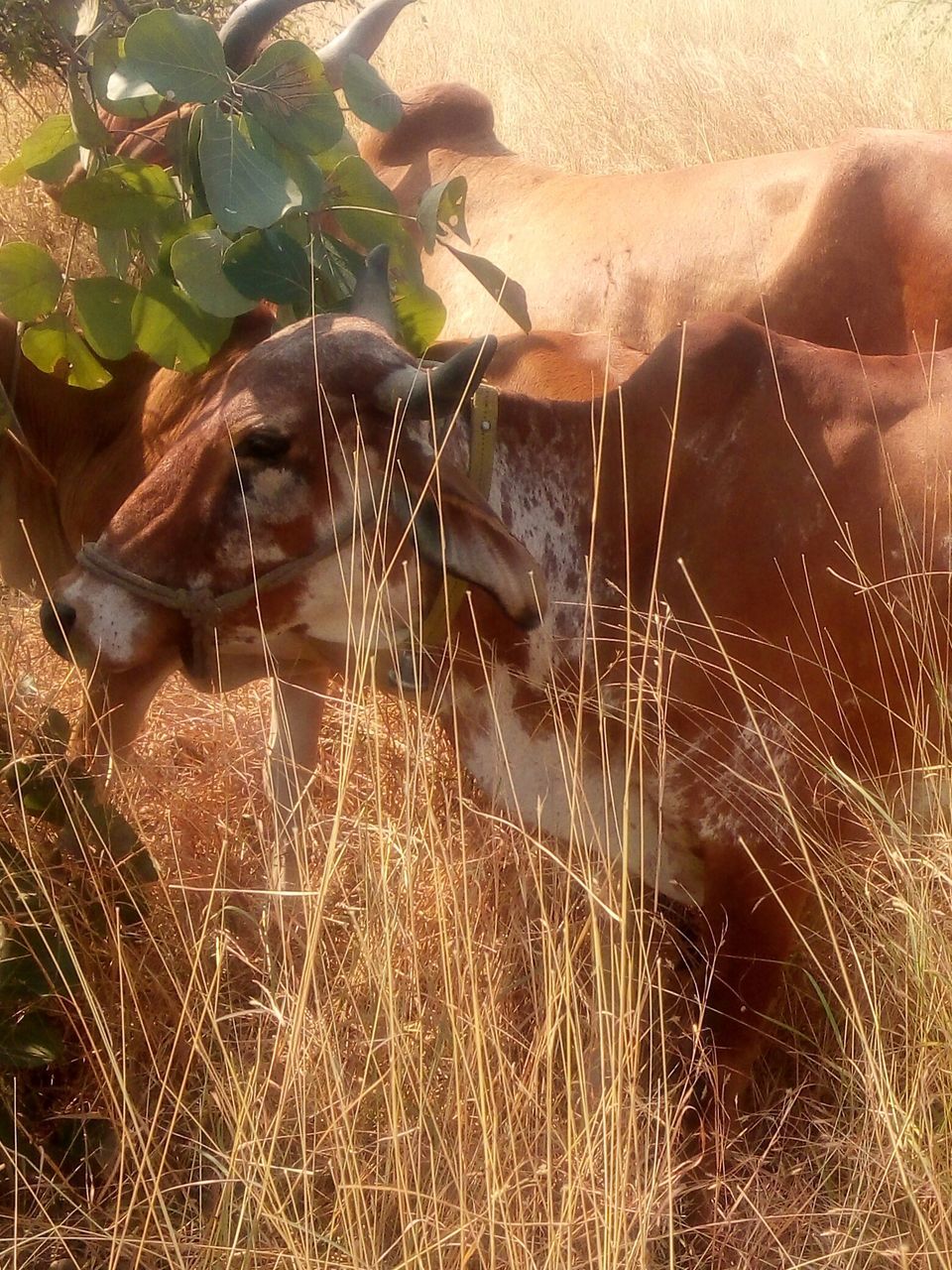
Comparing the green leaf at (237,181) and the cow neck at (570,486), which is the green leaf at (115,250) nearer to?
the green leaf at (237,181)

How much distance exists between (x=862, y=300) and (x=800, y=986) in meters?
2.05

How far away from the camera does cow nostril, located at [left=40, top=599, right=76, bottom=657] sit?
8.60ft

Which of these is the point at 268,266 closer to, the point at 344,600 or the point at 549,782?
the point at 344,600

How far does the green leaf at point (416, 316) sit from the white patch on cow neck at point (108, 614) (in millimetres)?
985

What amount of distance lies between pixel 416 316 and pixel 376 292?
316 mm

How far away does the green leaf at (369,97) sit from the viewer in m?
3.26

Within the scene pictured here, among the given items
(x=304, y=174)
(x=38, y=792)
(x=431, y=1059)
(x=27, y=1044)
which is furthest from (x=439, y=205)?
(x=27, y=1044)

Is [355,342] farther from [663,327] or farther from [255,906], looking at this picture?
[663,327]

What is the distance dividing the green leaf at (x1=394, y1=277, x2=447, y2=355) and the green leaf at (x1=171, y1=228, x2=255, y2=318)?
0.45 meters

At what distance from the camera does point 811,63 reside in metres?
10.6

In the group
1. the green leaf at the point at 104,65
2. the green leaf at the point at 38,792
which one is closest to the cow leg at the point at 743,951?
the green leaf at the point at 38,792

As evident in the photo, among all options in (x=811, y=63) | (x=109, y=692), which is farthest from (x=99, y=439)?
(x=811, y=63)

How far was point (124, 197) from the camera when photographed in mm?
3008

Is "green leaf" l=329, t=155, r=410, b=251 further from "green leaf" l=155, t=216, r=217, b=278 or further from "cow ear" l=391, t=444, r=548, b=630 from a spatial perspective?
"cow ear" l=391, t=444, r=548, b=630
